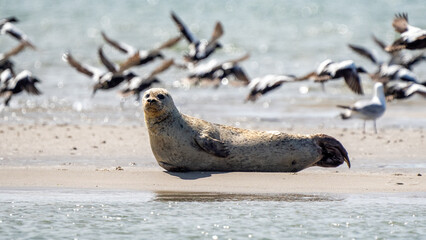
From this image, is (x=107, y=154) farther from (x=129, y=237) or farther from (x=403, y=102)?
(x=403, y=102)

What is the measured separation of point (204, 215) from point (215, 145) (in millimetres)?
1815

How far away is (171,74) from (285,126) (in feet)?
35.7

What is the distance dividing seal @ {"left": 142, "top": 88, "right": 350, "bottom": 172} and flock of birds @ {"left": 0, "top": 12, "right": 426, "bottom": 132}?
13.8ft

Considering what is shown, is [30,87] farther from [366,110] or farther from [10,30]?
[366,110]

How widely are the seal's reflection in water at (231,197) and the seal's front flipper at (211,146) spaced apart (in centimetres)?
85

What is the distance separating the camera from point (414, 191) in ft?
28.1

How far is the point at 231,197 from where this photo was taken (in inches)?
327

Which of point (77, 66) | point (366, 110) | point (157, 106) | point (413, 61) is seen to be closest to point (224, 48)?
point (413, 61)

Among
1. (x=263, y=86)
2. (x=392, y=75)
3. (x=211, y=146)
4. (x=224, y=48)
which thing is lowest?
(x=211, y=146)

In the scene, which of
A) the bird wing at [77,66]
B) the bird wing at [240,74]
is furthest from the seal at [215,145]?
the bird wing at [240,74]

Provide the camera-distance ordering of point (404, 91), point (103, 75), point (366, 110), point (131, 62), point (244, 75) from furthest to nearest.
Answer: point (244, 75), point (103, 75), point (131, 62), point (404, 91), point (366, 110)

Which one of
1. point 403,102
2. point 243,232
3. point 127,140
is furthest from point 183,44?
point 243,232

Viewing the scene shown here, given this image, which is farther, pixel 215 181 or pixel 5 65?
pixel 5 65

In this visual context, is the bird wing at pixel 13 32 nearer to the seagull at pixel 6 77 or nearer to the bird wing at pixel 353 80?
the seagull at pixel 6 77
